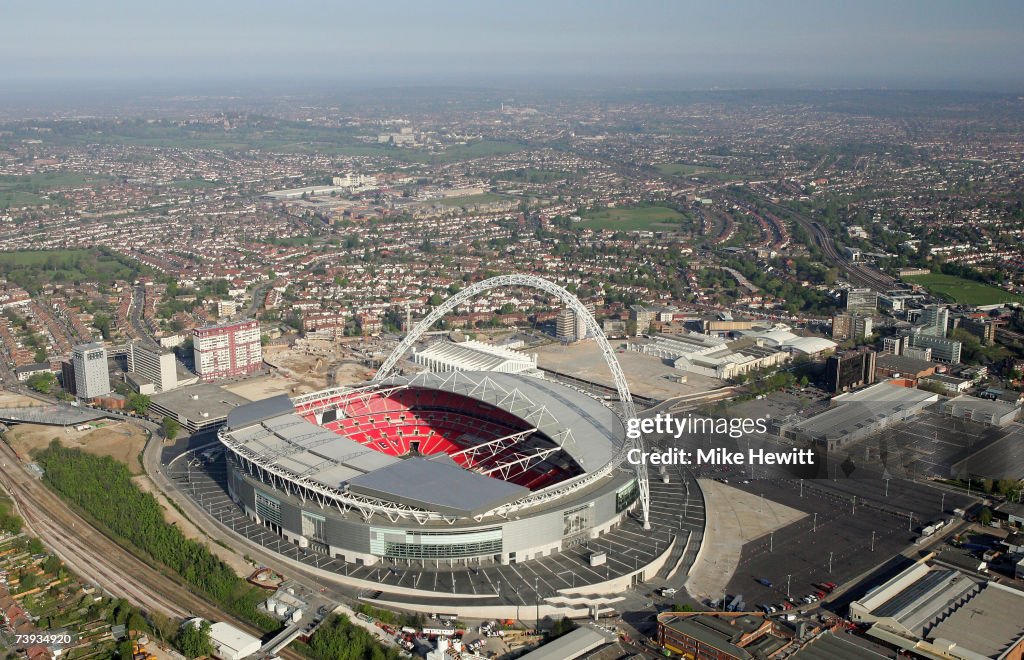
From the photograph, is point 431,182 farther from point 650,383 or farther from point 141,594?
point 141,594

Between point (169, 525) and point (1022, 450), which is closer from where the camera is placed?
point (169, 525)

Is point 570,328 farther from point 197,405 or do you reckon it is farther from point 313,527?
point 313,527

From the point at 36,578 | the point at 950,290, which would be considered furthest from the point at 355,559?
the point at 950,290

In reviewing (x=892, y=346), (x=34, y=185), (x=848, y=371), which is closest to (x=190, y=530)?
(x=848, y=371)

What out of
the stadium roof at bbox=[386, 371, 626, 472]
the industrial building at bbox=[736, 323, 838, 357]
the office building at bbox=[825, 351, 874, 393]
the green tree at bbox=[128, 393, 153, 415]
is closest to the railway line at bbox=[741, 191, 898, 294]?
the industrial building at bbox=[736, 323, 838, 357]

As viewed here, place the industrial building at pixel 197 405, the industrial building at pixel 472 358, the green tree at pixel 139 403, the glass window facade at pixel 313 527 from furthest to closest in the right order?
the industrial building at pixel 472 358 < the green tree at pixel 139 403 < the industrial building at pixel 197 405 < the glass window facade at pixel 313 527

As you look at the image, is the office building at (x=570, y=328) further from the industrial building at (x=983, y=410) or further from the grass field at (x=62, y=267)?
the grass field at (x=62, y=267)

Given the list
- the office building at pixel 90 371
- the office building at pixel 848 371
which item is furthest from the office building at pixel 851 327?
the office building at pixel 90 371
